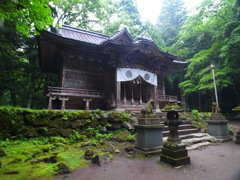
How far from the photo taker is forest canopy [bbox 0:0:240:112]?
723 cm

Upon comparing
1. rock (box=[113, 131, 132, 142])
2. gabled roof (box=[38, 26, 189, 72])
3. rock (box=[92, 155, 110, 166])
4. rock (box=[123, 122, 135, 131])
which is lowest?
rock (box=[92, 155, 110, 166])

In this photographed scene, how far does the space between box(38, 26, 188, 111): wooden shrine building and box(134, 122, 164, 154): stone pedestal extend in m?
4.60

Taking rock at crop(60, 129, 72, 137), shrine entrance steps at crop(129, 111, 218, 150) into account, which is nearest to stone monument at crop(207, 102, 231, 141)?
shrine entrance steps at crop(129, 111, 218, 150)

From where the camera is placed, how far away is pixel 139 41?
1041cm

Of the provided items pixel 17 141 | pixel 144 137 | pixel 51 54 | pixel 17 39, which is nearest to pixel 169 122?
pixel 144 137

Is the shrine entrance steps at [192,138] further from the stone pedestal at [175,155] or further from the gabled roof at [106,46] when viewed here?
the gabled roof at [106,46]

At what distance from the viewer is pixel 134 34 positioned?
23.4 m

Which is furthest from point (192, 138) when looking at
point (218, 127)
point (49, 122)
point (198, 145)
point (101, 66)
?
point (101, 66)

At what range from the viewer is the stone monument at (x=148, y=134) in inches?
204

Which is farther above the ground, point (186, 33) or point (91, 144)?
point (186, 33)

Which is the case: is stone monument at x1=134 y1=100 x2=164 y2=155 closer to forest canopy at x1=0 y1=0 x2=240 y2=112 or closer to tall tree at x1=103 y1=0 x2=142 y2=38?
forest canopy at x1=0 y1=0 x2=240 y2=112

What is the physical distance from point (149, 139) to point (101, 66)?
27.3 feet

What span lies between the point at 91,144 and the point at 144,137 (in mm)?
2242

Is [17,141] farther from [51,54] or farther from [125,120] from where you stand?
[51,54]
